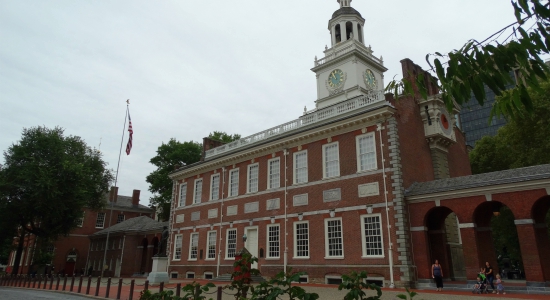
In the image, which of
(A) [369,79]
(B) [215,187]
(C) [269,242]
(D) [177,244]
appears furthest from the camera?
(A) [369,79]

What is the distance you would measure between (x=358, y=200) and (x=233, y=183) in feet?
38.3

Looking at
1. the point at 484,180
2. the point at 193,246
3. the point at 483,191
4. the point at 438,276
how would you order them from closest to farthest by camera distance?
the point at 438,276
the point at 483,191
the point at 484,180
the point at 193,246

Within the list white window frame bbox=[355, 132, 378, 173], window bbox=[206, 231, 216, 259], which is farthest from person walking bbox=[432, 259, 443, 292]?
window bbox=[206, 231, 216, 259]

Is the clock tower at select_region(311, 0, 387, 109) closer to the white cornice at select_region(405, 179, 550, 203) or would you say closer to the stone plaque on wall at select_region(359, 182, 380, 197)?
the stone plaque on wall at select_region(359, 182, 380, 197)

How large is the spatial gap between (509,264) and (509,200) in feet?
112

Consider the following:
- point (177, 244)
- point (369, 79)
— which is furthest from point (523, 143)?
point (177, 244)

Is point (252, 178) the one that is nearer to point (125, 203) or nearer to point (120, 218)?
point (120, 218)

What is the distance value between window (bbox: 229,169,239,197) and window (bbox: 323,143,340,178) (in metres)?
8.50

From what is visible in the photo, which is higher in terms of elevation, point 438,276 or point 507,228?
point 507,228

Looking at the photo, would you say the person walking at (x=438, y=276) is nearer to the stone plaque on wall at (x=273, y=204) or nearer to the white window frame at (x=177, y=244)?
the stone plaque on wall at (x=273, y=204)

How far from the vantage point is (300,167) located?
83.7 ft

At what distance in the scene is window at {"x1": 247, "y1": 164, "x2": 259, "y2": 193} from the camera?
28375 millimetres

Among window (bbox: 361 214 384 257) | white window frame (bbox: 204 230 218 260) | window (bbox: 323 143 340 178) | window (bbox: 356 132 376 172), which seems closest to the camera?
window (bbox: 361 214 384 257)

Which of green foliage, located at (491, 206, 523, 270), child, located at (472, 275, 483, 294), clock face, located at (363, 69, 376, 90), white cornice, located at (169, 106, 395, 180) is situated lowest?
child, located at (472, 275, 483, 294)
